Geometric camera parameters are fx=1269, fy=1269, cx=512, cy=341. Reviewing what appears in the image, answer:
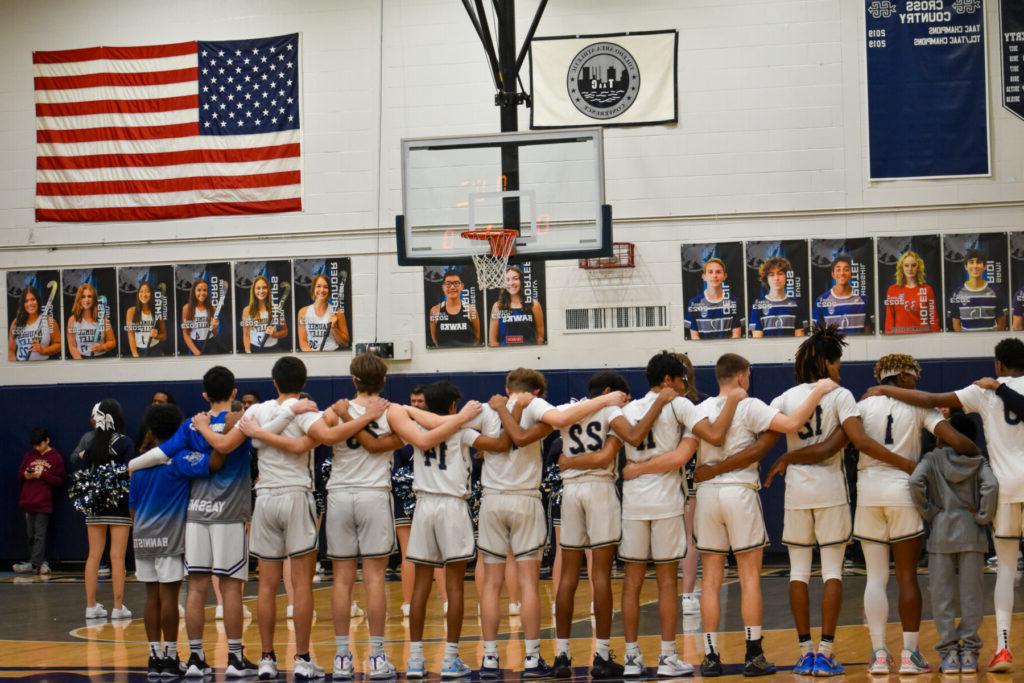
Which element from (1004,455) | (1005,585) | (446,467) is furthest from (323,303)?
(1005,585)

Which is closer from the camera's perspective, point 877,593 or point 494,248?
point 877,593

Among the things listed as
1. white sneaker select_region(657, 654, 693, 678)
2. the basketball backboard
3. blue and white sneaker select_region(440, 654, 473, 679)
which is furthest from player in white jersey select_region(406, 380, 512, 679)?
the basketball backboard

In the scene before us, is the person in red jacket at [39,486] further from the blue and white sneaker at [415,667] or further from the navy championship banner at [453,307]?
the blue and white sneaker at [415,667]

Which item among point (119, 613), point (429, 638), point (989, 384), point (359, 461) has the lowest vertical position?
point (119, 613)

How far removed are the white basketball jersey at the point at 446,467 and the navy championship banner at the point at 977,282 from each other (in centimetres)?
833

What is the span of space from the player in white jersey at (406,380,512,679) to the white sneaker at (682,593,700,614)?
8.83ft

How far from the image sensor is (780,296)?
49.1 feet

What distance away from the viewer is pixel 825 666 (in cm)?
782

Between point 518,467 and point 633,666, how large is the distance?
1460 mm

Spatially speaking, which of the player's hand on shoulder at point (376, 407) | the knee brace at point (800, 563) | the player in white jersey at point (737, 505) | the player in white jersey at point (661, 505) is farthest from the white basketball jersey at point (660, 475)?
the player's hand on shoulder at point (376, 407)

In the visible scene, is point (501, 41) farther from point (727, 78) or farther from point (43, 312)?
point (43, 312)

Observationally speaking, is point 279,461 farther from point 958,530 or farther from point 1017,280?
point 1017,280

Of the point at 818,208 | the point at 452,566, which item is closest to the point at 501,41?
the point at 818,208

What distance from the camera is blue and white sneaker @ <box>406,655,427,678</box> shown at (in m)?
8.22
